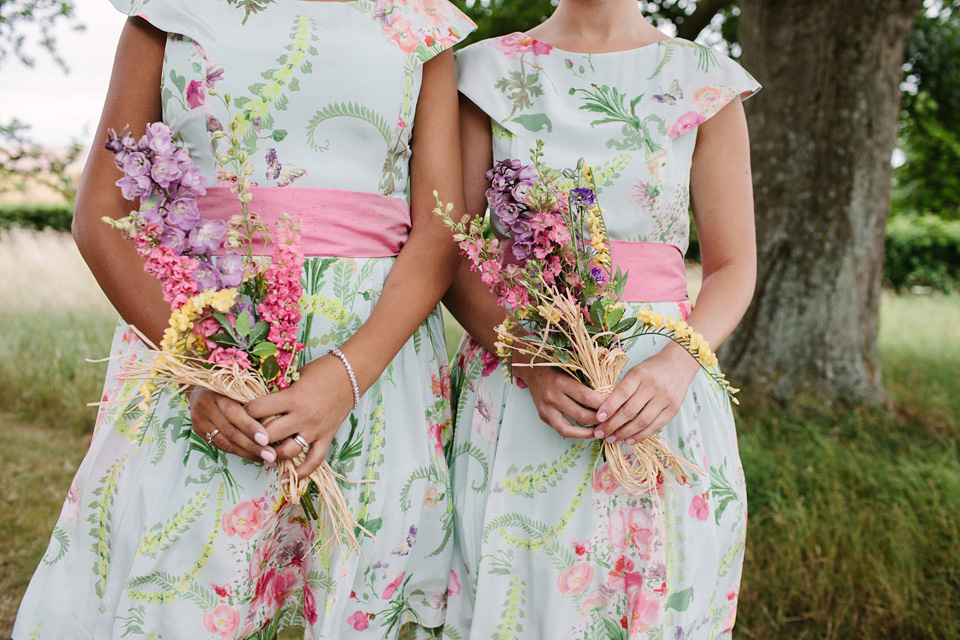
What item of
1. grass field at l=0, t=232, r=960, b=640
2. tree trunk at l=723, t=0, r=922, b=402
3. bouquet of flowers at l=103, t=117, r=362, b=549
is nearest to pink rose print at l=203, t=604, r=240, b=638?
bouquet of flowers at l=103, t=117, r=362, b=549

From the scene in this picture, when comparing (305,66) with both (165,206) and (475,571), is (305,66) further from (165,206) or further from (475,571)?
(475,571)

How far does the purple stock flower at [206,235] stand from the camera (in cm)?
138

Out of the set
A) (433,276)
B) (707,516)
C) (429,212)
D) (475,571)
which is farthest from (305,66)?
(707,516)

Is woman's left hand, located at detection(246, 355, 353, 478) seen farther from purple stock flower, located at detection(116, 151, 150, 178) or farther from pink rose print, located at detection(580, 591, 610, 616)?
pink rose print, located at detection(580, 591, 610, 616)

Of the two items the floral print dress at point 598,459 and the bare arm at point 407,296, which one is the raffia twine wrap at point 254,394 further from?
the floral print dress at point 598,459

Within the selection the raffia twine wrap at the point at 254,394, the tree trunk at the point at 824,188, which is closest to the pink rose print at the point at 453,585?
the raffia twine wrap at the point at 254,394

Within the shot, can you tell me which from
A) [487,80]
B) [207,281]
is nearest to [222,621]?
[207,281]

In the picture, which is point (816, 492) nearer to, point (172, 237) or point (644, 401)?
point (644, 401)

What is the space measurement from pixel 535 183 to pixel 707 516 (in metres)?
0.90

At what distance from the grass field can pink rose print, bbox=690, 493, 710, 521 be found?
1.55 m

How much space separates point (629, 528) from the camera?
1.80 m

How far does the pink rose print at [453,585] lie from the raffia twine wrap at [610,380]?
19.4 inches

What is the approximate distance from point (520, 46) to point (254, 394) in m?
1.16

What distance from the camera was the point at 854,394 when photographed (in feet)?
16.5
